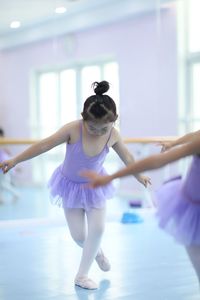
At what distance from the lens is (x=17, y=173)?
580cm

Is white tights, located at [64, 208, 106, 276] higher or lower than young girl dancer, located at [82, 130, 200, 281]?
lower

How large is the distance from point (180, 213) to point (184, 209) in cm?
2

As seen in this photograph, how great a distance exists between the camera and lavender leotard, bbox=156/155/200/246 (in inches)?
66.0

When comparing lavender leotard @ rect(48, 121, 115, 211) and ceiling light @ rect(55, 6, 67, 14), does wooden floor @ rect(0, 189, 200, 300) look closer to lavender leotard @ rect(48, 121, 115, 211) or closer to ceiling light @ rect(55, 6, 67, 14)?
lavender leotard @ rect(48, 121, 115, 211)

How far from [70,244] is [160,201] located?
177cm

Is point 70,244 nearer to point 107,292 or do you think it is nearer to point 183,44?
point 107,292

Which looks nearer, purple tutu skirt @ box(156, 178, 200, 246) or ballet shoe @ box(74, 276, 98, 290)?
purple tutu skirt @ box(156, 178, 200, 246)

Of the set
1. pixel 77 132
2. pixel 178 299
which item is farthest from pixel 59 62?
pixel 178 299

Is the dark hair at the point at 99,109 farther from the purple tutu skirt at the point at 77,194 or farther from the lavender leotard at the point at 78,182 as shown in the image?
the purple tutu skirt at the point at 77,194

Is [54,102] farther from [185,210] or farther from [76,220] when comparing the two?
[185,210]

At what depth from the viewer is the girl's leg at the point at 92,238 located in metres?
2.40

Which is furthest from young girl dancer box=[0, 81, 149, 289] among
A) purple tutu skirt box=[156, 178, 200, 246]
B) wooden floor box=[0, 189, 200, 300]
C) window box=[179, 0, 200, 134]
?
window box=[179, 0, 200, 134]

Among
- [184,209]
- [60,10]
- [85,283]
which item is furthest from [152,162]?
[60,10]

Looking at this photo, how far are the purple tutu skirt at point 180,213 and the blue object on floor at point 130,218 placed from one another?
2.52 m
